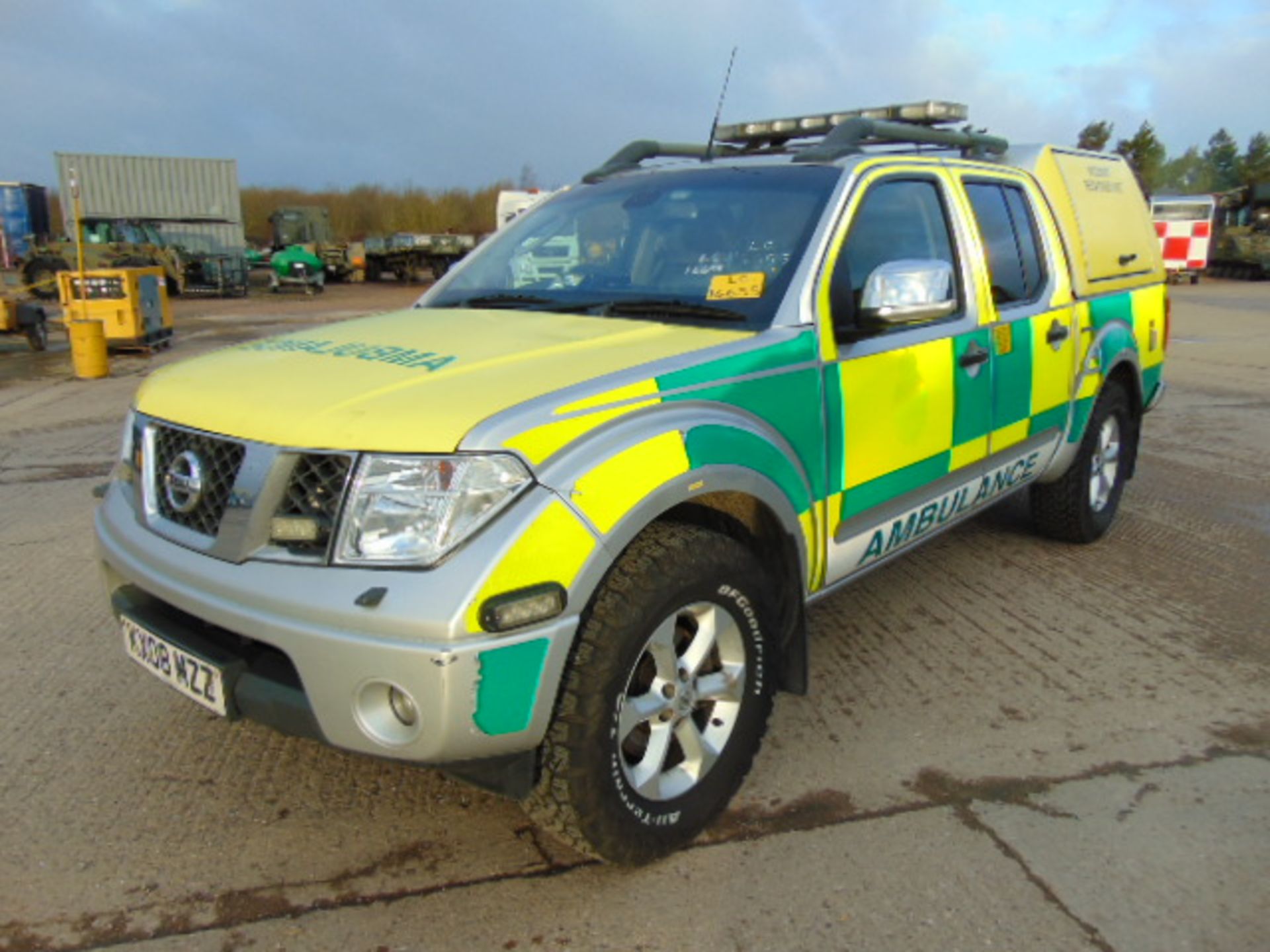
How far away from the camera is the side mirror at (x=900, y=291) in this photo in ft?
9.37

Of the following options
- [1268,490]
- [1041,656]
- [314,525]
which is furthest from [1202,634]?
[314,525]

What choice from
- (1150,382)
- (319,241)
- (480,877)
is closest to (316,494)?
(480,877)

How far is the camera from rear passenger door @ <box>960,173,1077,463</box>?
Result: 147 inches

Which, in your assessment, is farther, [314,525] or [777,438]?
[777,438]

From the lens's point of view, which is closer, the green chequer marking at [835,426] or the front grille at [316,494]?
the front grille at [316,494]

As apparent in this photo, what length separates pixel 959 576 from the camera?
4.54 meters

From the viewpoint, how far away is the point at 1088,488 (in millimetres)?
4754

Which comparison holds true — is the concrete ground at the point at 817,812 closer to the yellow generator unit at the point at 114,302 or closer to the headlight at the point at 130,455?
the headlight at the point at 130,455

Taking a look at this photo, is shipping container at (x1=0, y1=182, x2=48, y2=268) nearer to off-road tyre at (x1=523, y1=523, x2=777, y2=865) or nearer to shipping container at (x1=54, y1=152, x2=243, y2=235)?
shipping container at (x1=54, y1=152, x2=243, y2=235)

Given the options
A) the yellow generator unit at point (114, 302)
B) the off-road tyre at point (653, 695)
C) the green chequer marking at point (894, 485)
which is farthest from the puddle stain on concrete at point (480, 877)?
the yellow generator unit at point (114, 302)

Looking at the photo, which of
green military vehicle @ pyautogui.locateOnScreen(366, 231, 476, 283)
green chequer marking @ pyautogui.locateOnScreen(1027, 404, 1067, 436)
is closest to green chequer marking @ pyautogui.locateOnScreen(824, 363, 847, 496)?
green chequer marking @ pyautogui.locateOnScreen(1027, 404, 1067, 436)

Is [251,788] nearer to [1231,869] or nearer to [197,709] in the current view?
[197,709]

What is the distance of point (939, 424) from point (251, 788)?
8.09 feet

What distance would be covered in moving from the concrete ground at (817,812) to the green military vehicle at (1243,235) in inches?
1258
